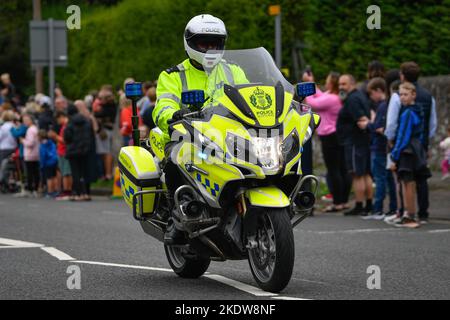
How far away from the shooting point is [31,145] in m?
25.5

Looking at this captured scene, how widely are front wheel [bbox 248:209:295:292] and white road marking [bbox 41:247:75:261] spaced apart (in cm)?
330

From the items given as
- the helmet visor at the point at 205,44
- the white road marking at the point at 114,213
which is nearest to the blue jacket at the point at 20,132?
the white road marking at the point at 114,213

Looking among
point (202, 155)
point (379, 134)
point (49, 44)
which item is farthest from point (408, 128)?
point (49, 44)

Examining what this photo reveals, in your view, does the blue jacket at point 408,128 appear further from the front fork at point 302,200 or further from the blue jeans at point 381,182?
the front fork at point 302,200

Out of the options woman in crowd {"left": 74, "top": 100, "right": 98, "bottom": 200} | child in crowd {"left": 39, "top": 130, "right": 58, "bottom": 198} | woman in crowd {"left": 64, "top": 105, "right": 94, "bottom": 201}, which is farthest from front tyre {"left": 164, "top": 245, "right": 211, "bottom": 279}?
child in crowd {"left": 39, "top": 130, "right": 58, "bottom": 198}

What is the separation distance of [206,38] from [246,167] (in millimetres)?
1264

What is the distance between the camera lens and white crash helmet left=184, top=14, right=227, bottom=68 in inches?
369

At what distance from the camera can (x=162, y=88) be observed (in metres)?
9.72

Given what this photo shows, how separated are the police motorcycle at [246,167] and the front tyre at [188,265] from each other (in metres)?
0.45

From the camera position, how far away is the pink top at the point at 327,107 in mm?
17859

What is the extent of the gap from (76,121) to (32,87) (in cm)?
2409

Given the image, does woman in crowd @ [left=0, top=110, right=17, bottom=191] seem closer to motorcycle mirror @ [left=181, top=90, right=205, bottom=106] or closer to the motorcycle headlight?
motorcycle mirror @ [left=181, top=90, right=205, bottom=106]

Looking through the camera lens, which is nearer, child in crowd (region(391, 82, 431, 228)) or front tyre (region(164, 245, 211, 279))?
front tyre (region(164, 245, 211, 279))

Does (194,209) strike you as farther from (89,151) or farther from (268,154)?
(89,151)
